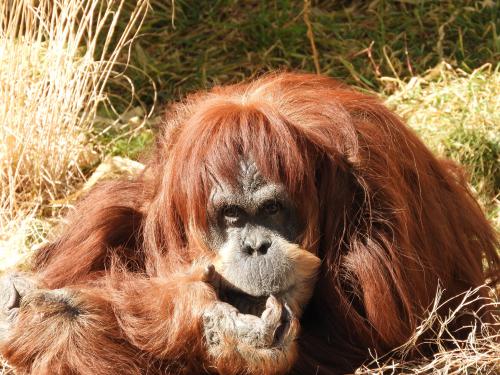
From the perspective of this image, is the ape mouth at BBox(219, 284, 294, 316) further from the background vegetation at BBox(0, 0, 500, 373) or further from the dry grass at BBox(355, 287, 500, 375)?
the background vegetation at BBox(0, 0, 500, 373)

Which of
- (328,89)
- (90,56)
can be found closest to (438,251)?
(328,89)

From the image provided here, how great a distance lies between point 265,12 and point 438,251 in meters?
3.18

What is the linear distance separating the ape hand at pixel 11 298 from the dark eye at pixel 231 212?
2.39 feet

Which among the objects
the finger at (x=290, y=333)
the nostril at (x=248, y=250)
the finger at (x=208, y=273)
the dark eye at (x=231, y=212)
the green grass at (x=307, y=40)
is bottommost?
the green grass at (x=307, y=40)

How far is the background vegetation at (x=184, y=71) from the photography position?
5.54 meters

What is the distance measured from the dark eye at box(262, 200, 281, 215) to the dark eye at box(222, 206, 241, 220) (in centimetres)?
9

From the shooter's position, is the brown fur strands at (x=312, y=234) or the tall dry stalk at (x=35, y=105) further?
the tall dry stalk at (x=35, y=105)

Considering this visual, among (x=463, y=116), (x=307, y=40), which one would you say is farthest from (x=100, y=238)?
(x=307, y=40)

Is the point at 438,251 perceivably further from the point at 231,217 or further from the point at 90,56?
the point at 90,56

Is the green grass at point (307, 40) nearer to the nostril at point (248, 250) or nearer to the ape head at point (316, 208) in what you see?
the ape head at point (316, 208)

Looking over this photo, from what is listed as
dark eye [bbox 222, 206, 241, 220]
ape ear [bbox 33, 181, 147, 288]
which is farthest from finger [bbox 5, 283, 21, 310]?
dark eye [bbox 222, 206, 241, 220]

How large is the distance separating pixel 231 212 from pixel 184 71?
3030mm

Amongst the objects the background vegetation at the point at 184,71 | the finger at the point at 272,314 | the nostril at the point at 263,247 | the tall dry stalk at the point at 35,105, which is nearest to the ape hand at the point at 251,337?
the finger at the point at 272,314

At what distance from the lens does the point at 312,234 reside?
404 centimetres
